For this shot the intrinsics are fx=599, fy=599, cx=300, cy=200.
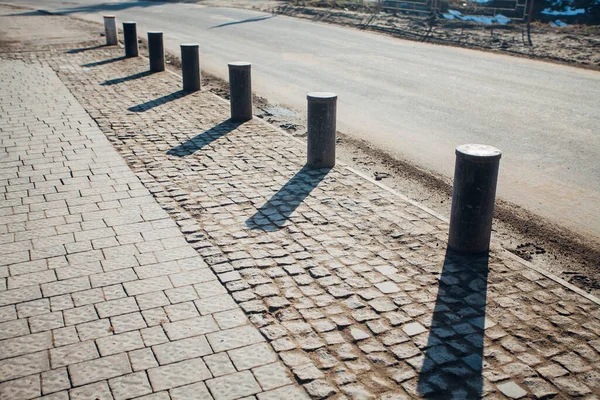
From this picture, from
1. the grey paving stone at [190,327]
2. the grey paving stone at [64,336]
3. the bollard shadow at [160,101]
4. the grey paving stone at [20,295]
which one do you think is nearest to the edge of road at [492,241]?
the bollard shadow at [160,101]

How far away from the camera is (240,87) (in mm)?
10383

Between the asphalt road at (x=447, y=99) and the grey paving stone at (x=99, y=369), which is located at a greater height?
the asphalt road at (x=447, y=99)

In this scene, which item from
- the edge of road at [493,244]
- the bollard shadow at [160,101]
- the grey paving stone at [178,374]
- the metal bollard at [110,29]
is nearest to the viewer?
the grey paving stone at [178,374]

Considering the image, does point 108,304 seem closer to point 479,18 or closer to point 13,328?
point 13,328

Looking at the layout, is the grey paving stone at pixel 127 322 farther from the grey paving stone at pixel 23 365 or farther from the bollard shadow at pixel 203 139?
the bollard shadow at pixel 203 139

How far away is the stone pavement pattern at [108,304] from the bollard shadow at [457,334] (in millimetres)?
987

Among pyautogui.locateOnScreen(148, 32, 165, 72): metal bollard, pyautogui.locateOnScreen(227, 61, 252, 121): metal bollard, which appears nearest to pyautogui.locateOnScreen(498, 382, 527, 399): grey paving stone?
pyautogui.locateOnScreen(227, 61, 252, 121): metal bollard

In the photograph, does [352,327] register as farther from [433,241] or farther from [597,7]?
[597,7]

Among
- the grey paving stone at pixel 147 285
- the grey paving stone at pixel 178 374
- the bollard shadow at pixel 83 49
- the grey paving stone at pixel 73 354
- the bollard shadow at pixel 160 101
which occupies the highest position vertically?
the bollard shadow at pixel 83 49

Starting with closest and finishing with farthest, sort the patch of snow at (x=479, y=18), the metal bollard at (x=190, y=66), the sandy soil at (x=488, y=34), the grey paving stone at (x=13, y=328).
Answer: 1. the grey paving stone at (x=13, y=328)
2. the metal bollard at (x=190, y=66)
3. the sandy soil at (x=488, y=34)
4. the patch of snow at (x=479, y=18)

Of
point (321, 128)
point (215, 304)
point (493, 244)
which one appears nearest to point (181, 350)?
point (215, 304)

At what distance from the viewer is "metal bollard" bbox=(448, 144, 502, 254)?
5.61 metres

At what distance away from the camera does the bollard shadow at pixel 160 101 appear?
37.9 ft

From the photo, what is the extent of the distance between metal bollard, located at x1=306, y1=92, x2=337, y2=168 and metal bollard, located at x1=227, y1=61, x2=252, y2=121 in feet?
8.48
